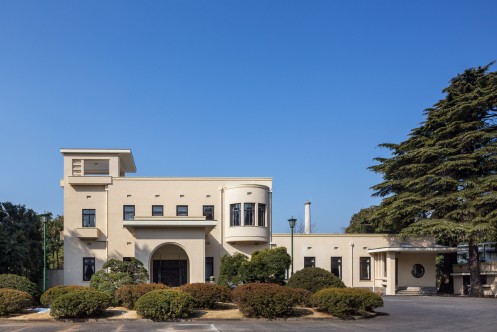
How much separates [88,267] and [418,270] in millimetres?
22818

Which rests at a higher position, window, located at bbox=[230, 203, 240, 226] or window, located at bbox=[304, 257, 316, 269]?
window, located at bbox=[230, 203, 240, 226]

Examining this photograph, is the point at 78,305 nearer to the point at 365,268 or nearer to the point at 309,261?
the point at 309,261

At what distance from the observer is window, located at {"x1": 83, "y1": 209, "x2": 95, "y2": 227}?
33969mm

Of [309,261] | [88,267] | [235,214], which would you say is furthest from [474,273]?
[88,267]

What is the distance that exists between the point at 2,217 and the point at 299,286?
72.3 ft

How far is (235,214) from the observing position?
33531 millimetres

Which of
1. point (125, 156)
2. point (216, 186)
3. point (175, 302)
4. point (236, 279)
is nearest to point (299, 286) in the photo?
point (236, 279)

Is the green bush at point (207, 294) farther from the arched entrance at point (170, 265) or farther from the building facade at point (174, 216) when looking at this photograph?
the arched entrance at point (170, 265)

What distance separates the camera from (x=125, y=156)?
3562 cm

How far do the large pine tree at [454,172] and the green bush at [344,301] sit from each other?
15.2m

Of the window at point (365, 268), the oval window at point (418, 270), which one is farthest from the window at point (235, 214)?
the oval window at point (418, 270)

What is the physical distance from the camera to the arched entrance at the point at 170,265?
3272 centimetres

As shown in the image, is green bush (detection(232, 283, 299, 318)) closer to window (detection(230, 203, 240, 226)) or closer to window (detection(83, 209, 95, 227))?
window (detection(230, 203, 240, 226))

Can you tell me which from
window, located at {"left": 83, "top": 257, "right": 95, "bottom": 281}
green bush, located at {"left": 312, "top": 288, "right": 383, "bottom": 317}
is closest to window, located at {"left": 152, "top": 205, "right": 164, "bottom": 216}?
window, located at {"left": 83, "top": 257, "right": 95, "bottom": 281}
